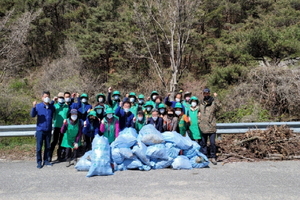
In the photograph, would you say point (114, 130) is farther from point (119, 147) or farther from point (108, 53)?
point (108, 53)

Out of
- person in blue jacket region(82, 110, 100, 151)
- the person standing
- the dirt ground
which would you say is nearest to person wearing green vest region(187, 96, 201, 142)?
the person standing

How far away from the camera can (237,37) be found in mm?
14312

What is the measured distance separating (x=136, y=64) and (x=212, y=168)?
17.0 metres

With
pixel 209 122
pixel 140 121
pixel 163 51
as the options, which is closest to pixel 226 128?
pixel 209 122

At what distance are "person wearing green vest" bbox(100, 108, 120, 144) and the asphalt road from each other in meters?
1.04

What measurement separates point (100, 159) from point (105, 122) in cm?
113

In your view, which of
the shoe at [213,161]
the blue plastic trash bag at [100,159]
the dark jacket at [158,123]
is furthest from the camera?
the dark jacket at [158,123]

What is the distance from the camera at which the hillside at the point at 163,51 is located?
1079cm

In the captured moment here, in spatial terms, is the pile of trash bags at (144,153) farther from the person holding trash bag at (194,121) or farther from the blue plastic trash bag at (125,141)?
the person holding trash bag at (194,121)

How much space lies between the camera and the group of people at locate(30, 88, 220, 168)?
18.3 feet

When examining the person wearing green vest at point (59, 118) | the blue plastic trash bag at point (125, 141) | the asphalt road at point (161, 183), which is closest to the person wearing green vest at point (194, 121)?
the asphalt road at point (161, 183)

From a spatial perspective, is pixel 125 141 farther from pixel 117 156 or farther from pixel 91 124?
pixel 91 124

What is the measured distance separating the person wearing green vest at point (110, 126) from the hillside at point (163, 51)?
16.7ft

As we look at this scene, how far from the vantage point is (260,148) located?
5.77m
